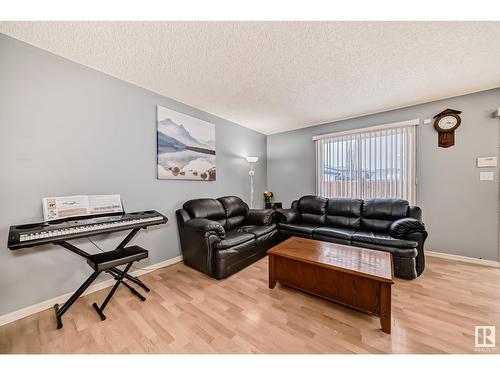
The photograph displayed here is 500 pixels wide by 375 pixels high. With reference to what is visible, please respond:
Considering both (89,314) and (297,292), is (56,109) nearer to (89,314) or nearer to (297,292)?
(89,314)

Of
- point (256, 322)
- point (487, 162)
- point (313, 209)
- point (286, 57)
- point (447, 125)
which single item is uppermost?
point (286, 57)

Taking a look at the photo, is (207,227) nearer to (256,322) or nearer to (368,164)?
(256,322)

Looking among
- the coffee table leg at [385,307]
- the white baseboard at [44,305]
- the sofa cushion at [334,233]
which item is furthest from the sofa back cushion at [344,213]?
the white baseboard at [44,305]

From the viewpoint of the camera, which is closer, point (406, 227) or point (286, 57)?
point (286, 57)

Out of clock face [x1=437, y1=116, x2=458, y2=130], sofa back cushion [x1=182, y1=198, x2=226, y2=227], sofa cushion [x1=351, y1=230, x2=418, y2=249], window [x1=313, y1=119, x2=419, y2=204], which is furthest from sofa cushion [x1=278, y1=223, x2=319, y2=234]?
clock face [x1=437, y1=116, x2=458, y2=130]

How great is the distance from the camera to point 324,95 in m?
2.71

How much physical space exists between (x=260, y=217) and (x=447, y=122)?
3.26 m

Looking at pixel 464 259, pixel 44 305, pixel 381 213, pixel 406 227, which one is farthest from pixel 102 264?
pixel 464 259

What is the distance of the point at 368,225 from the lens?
9.59 feet

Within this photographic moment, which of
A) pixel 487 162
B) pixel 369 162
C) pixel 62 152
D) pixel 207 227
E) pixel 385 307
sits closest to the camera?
pixel 385 307

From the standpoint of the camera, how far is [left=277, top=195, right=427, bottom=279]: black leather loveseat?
2217mm

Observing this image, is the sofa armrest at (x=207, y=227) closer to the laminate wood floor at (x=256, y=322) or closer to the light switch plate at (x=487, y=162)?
the laminate wood floor at (x=256, y=322)

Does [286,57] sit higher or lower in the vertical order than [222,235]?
higher
